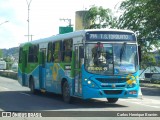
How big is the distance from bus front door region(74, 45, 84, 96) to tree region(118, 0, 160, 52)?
802 inches

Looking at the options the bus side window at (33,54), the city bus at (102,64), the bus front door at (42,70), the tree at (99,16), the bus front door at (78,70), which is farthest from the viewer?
the tree at (99,16)

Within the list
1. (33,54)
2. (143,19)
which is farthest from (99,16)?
(33,54)

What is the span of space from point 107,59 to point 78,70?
127 centimetres

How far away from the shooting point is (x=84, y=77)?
17250 mm

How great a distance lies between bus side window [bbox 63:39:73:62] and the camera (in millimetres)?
18875

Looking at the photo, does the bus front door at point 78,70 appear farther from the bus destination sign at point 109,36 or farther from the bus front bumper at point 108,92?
the bus destination sign at point 109,36

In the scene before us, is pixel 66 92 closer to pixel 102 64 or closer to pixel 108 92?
pixel 108 92

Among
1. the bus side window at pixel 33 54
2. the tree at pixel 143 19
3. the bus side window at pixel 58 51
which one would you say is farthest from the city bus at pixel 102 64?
the tree at pixel 143 19

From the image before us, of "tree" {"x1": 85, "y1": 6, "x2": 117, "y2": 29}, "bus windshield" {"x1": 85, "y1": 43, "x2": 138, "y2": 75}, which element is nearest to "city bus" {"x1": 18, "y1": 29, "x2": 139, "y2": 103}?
"bus windshield" {"x1": 85, "y1": 43, "x2": 138, "y2": 75}

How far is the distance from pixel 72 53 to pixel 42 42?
5127mm

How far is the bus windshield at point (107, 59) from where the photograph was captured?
17281 millimetres

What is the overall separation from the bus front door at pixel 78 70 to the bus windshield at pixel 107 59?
35 cm

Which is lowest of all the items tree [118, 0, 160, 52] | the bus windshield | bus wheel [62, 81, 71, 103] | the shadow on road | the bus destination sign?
the shadow on road

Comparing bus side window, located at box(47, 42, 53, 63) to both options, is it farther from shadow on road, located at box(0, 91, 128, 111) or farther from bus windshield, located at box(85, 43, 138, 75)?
bus windshield, located at box(85, 43, 138, 75)
